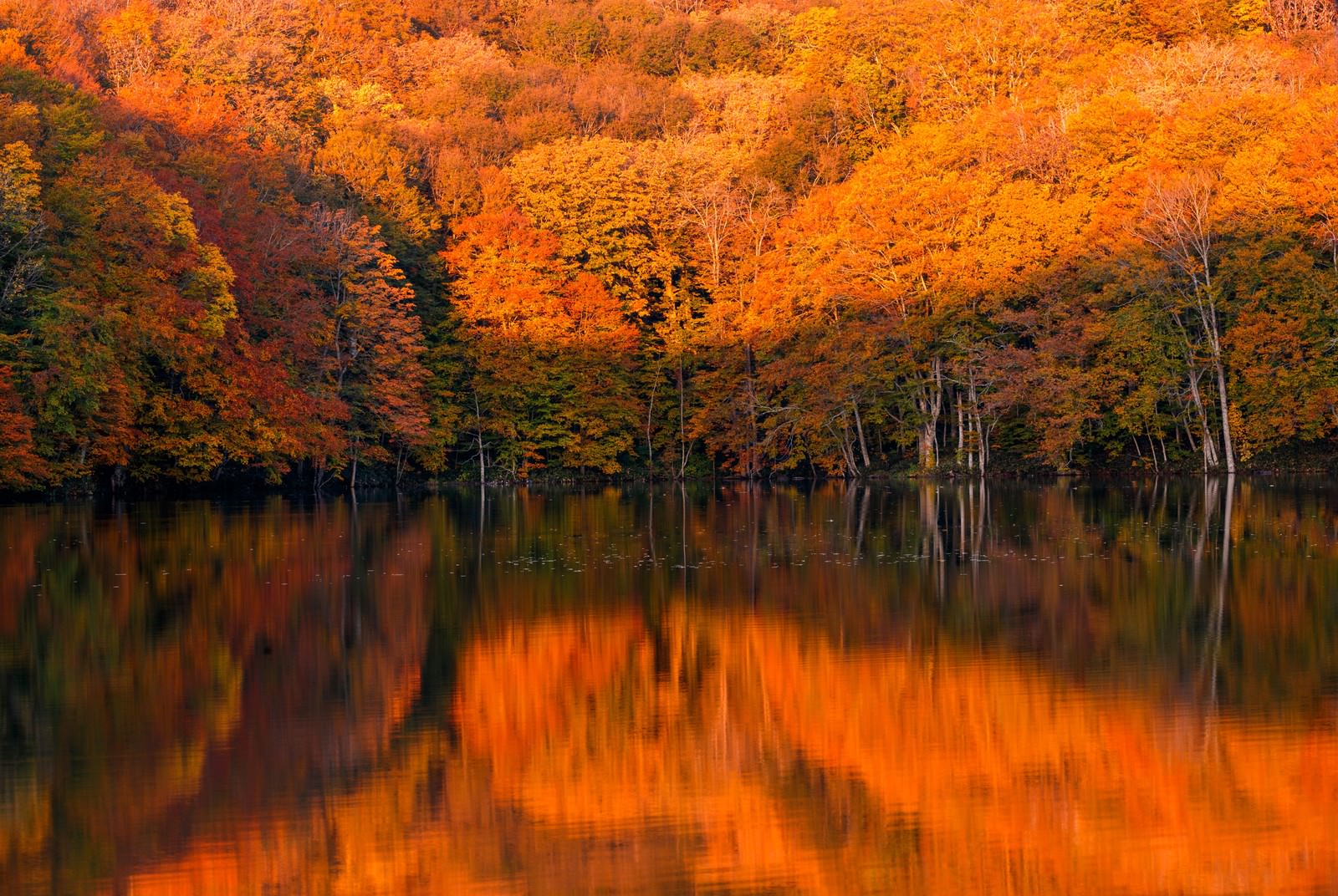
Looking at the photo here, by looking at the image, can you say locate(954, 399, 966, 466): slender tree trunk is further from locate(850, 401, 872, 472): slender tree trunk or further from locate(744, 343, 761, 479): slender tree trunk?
locate(744, 343, 761, 479): slender tree trunk

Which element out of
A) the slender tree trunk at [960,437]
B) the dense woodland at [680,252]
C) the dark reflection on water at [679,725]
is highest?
the dense woodland at [680,252]

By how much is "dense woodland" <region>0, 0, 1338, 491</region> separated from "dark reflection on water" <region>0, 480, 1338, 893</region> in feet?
71.9

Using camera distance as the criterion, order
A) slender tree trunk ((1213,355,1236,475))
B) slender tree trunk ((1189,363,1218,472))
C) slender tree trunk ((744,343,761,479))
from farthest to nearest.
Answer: slender tree trunk ((744,343,761,479))
slender tree trunk ((1189,363,1218,472))
slender tree trunk ((1213,355,1236,475))

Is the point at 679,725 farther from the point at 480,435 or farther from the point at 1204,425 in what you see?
the point at 480,435

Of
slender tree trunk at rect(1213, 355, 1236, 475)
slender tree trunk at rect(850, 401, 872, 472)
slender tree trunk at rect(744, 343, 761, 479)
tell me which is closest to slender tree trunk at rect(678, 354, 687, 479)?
slender tree trunk at rect(744, 343, 761, 479)

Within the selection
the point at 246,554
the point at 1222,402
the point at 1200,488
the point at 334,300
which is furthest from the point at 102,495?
the point at 1222,402

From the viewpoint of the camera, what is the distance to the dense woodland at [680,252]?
139 ft

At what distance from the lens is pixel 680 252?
200 feet

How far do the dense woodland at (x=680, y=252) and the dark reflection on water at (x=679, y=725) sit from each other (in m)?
21.9

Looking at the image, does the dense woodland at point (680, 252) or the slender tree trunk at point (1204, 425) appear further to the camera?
the slender tree trunk at point (1204, 425)

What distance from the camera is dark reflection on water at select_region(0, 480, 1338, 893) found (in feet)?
24.8

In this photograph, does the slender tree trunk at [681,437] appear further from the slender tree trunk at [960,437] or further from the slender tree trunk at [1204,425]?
the slender tree trunk at [1204,425]

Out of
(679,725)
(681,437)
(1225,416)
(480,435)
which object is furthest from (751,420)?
(679,725)

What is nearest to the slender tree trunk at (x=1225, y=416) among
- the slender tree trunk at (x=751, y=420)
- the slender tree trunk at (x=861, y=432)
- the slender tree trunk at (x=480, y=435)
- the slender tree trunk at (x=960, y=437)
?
the slender tree trunk at (x=960, y=437)
